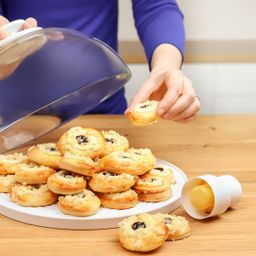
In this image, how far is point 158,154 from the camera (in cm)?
115

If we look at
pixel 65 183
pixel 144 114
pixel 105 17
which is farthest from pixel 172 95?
pixel 105 17

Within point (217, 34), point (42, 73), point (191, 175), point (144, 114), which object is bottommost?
point (217, 34)

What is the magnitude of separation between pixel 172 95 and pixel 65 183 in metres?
0.28

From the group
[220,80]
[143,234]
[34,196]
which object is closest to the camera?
[143,234]

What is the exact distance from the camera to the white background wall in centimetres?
189

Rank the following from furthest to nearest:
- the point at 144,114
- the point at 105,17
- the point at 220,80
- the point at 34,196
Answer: the point at 220,80, the point at 105,17, the point at 144,114, the point at 34,196

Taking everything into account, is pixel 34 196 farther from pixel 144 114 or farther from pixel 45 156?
pixel 144 114

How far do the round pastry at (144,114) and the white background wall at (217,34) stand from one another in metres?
0.84

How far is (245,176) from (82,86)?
0.35 metres

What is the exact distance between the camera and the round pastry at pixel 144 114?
1.02m

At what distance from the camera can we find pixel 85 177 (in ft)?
2.91

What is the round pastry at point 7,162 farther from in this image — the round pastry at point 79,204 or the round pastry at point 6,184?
the round pastry at point 79,204

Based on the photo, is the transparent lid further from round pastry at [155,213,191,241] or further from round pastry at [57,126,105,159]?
round pastry at [155,213,191,241]

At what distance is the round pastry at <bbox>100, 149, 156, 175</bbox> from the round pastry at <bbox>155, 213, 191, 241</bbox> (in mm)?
89
